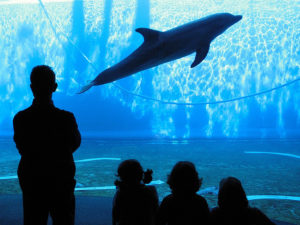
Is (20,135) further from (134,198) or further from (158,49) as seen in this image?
(158,49)

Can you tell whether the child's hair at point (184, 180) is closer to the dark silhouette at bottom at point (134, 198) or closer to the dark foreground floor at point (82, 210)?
the dark silhouette at bottom at point (134, 198)

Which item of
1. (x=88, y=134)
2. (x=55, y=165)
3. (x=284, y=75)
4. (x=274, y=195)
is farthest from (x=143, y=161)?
(x=284, y=75)

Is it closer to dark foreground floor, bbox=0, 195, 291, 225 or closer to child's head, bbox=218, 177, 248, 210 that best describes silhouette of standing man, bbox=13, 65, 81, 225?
child's head, bbox=218, 177, 248, 210

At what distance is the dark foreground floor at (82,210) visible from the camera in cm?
310

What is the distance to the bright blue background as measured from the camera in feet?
54.3

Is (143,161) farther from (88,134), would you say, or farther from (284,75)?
(284,75)

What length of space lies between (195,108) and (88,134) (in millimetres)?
6411

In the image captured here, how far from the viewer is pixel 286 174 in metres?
6.47

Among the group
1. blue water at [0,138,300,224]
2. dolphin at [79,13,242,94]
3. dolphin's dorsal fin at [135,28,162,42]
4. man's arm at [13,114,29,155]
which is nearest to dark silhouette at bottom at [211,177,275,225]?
man's arm at [13,114,29,155]

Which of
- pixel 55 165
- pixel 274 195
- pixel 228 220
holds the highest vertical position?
pixel 55 165

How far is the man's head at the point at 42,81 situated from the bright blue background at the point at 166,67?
593 inches

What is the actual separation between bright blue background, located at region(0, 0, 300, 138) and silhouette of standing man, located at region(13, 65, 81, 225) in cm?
1505

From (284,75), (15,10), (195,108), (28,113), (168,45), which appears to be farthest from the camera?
(15,10)

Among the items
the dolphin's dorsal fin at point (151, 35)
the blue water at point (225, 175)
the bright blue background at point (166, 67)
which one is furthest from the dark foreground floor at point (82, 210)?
the bright blue background at point (166, 67)
